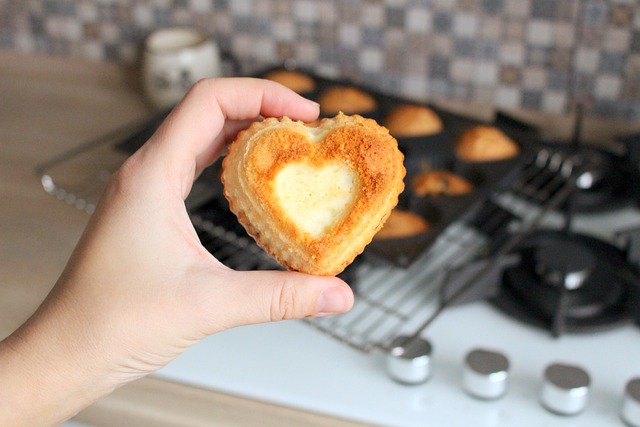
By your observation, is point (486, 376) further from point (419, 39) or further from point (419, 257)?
point (419, 39)

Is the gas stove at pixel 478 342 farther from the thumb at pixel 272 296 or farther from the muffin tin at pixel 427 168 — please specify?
the thumb at pixel 272 296

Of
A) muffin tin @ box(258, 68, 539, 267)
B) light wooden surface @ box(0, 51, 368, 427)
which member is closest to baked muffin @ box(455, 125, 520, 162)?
muffin tin @ box(258, 68, 539, 267)

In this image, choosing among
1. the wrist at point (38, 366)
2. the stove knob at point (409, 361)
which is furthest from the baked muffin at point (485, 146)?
the wrist at point (38, 366)

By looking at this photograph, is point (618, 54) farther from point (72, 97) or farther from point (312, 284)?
point (72, 97)

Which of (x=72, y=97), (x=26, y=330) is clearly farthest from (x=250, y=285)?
(x=72, y=97)

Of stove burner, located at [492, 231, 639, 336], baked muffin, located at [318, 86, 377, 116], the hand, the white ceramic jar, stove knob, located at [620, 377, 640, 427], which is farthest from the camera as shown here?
the white ceramic jar

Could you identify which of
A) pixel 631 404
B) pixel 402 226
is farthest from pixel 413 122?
pixel 631 404

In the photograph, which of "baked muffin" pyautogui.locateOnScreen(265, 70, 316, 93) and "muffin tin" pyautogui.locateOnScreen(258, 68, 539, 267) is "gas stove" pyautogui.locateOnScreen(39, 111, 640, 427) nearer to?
"muffin tin" pyautogui.locateOnScreen(258, 68, 539, 267)
